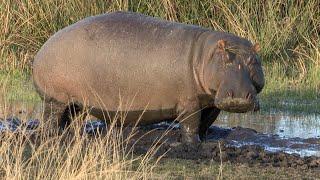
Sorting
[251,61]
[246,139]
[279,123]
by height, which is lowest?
[279,123]

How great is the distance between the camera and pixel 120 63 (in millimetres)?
7637

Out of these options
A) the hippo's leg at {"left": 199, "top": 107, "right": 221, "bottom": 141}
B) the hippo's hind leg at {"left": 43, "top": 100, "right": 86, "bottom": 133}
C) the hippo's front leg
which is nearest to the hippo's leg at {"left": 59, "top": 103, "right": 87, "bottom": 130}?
the hippo's hind leg at {"left": 43, "top": 100, "right": 86, "bottom": 133}

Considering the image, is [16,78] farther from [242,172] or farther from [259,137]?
[242,172]

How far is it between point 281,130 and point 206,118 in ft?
3.38

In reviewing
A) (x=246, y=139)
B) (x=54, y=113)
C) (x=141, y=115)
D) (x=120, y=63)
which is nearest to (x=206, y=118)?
(x=246, y=139)

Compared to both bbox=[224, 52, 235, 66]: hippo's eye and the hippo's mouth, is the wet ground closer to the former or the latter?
the hippo's mouth

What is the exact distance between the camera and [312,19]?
12672mm

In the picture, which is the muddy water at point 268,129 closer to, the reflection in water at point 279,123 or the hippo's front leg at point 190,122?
the reflection in water at point 279,123

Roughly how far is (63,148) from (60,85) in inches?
40.2

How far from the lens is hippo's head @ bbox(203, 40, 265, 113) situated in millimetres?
7098

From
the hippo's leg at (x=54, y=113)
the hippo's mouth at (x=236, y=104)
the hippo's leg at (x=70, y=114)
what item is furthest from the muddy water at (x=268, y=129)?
the hippo's mouth at (x=236, y=104)

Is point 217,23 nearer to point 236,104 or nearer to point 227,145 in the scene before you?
point 227,145

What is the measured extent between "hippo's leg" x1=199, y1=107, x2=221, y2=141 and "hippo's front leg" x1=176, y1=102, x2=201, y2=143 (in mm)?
238

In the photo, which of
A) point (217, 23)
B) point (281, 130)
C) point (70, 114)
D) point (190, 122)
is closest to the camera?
point (190, 122)
